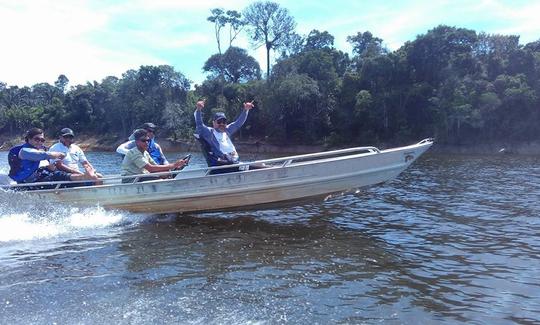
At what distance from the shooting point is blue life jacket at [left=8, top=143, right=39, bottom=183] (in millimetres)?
10688

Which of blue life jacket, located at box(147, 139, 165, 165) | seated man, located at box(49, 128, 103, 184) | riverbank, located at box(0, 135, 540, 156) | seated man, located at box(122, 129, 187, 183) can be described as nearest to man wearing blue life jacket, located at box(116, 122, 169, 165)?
blue life jacket, located at box(147, 139, 165, 165)

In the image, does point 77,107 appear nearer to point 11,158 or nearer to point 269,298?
point 11,158

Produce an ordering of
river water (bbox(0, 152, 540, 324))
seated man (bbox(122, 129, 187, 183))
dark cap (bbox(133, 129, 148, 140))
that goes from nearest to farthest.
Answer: river water (bbox(0, 152, 540, 324)), dark cap (bbox(133, 129, 148, 140)), seated man (bbox(122, 129, 187, 183))

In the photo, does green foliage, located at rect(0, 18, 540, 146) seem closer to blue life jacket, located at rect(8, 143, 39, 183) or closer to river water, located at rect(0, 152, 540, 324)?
river water, located at rect(0, 152, 540, 324)

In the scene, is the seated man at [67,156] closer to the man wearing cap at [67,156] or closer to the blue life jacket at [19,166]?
the man wearing cap at [67,156]

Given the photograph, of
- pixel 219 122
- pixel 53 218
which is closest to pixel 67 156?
pixel 53 218

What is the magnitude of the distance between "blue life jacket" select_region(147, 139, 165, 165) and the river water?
165cm

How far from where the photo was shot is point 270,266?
7445 millimetres

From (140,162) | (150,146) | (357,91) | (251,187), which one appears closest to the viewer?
(251,187)

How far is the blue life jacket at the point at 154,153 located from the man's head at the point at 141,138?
1001 mm

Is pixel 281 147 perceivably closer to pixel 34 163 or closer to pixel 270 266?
pixel 34 163

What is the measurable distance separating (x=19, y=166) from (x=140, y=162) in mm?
2828

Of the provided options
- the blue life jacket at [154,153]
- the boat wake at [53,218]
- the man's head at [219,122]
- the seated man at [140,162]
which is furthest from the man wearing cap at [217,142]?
the boat wake at [53,218]

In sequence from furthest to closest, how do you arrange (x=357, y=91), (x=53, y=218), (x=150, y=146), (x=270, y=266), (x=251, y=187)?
1. (x=357, y=91)
2. (x=150, y=146)
3. (x=53, y=218)
4. (x=251, y=187)
5. (x=270, y=266)
